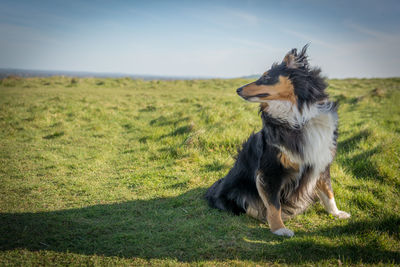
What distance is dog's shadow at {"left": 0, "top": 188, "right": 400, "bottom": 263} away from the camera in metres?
2.92

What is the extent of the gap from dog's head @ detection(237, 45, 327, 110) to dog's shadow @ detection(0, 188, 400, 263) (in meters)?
1.74

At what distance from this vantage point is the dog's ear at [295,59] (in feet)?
10.5

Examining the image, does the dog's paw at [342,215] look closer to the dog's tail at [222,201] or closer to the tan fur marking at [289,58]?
the dog's tail at [222,201]

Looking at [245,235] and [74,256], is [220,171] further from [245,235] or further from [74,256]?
[74,256]

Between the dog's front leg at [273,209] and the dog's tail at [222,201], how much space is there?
0.52 m

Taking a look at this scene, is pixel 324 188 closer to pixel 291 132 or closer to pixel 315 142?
pixel 315 142

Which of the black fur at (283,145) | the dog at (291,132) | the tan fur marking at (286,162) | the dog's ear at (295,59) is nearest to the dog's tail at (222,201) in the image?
→ the black fur at (283,145)

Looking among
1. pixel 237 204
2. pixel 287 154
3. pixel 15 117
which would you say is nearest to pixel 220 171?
pixel 237 204

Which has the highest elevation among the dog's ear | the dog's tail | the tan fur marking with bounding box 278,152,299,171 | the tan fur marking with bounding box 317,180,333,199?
the dog's ear

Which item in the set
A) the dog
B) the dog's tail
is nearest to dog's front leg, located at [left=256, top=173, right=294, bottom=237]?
the dog

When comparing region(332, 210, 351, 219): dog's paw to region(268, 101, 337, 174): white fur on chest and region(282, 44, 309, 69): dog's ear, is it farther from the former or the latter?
region(282, 44, 309, 69): dog's ear

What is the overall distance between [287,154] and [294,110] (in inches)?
22.0

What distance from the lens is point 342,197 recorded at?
4266mm

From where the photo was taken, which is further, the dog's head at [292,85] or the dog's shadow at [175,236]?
the dog's head at [292,85]
